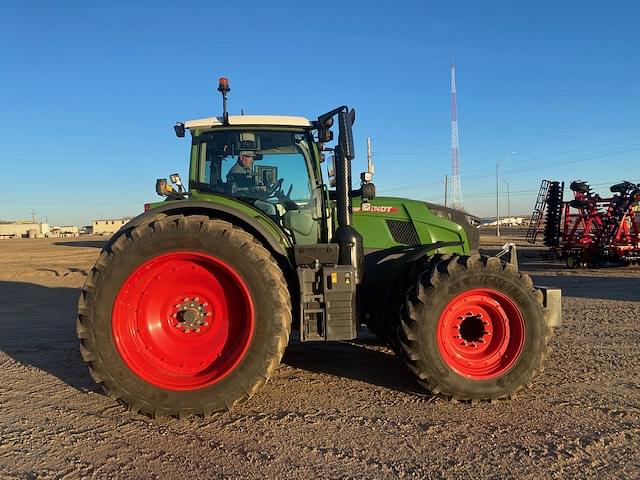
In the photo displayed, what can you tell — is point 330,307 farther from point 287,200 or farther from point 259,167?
point 259,167

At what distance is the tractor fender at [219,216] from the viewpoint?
4.02 metres

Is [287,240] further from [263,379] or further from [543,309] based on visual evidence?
[543,309]

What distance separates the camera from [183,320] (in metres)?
4.05

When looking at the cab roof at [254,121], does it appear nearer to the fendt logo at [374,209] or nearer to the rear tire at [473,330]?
the fendt logo at [374,209]

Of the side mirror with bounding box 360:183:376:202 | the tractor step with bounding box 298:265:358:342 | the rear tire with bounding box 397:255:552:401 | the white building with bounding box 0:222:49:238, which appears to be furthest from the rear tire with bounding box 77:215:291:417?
the white building with bounding box 0:222:49:238

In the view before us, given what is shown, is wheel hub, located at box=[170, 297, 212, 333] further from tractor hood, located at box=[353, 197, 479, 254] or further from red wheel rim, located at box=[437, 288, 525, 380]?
red wheel rim, located at box=[437, 288, 525, 380]

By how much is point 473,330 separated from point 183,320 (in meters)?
2.50

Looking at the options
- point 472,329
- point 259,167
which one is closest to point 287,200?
point 259,167

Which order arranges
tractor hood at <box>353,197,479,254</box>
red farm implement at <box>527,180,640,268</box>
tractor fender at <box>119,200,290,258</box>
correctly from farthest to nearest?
red farm implement at <box>527,180,640,268</box>
tractor hood at <box>353,197,479,254</box>
tractor fender at <box>119,200,290,258</box>

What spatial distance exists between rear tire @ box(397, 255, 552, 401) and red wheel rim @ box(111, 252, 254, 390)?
1.38 metres

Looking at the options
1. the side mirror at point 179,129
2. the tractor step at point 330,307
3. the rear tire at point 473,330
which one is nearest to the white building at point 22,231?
the side mirror at point 179,129

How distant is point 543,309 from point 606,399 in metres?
0.86

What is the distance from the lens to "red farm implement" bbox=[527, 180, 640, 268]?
587 inches

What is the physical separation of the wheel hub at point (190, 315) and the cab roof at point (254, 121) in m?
1.67
